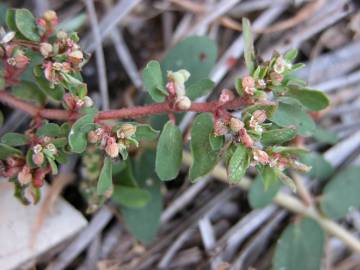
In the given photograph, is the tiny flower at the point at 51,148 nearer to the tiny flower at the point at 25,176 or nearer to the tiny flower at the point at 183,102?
the tiny flower at the point at 25,176

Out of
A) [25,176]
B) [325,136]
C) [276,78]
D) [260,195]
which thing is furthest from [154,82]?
[325,136]

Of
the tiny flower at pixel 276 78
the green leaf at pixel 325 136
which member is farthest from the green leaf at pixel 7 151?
the green leaf at pixel 325 136

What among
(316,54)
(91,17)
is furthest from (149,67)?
(316,54)

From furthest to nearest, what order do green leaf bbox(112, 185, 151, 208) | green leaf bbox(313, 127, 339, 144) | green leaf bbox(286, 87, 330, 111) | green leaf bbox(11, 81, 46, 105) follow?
green leaf bbox(313, 127, 339, 144) → green leaf bbox(112, 185, 151, 208) → green leaf bbox(11, 81, 46, 105) → green leaf bbox(286, 87, 330, 111)

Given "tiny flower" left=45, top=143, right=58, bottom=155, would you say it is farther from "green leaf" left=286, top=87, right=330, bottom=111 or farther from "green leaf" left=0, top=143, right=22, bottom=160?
"green leaf" left=286, top=87, right=330, bottom=111

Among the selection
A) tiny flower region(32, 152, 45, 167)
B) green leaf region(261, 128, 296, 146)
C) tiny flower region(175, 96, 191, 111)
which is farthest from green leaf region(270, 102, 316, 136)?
tiny flower region(32, 152, 45, 167)

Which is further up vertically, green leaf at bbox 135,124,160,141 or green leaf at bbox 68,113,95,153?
green leaf at bbox 68,113,95,153
